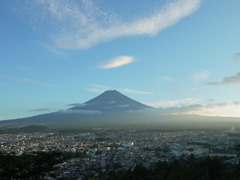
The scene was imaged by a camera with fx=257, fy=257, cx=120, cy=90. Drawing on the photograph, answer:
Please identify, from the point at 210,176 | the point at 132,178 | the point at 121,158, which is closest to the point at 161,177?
the point at 132,178

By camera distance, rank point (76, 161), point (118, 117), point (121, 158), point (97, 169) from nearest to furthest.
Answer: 1. point (97, 169)
2. point (76, 161)
3. point (121, 158)
4. point (118, 117)

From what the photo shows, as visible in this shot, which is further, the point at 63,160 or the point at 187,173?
the point at 187,173

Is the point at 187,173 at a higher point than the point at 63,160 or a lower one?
lower

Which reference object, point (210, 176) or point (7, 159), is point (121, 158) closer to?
point (210, 176)

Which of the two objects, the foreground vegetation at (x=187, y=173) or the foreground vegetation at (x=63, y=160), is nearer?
the foreground vegetation at (x=63, y=160)

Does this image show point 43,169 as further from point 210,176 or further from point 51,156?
point 210,176

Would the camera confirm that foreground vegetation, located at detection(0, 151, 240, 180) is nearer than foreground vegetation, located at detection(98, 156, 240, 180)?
Yes

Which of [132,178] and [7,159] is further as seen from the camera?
[132,178]

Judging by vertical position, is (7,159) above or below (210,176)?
above

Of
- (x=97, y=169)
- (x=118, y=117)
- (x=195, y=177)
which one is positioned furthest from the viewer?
(x=118, y=117)
